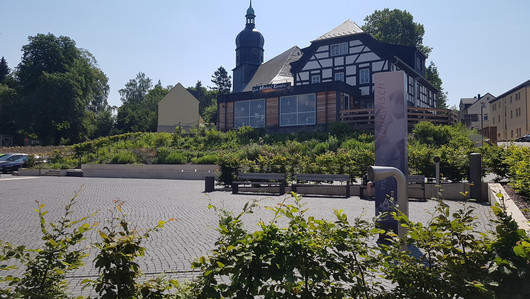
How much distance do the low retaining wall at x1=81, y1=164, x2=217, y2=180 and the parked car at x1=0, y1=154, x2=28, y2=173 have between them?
9.15 m

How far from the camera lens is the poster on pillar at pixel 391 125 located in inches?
281

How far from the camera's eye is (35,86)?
57.8 m

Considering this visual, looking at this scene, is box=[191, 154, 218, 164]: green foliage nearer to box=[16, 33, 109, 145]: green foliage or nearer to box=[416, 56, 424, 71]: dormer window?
box=[416, 56, 424, 71]: dormer window

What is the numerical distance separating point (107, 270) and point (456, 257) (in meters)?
2.15

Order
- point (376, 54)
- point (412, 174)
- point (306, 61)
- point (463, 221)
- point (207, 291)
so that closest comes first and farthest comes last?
point (207, 291) < point (463, 221) < point (412, 174) < point (376, 54) < point (306, 61)

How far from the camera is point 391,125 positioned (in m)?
7.18

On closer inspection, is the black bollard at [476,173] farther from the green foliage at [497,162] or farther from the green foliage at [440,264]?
the green foliage at [440,264]

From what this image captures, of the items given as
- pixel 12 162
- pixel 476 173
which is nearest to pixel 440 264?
pixel 476 173

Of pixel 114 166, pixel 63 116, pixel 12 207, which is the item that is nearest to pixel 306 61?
pixel 114 166

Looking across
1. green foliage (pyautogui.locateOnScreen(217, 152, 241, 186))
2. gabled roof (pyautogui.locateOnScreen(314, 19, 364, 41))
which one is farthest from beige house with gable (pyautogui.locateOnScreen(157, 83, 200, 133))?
green foliage (pyautogui.locateOnScreen(217, 152, 241, 186))

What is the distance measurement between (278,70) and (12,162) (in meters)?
28.5

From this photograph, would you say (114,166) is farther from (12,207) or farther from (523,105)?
(523,105)

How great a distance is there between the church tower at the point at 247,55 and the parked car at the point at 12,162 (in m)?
29.5

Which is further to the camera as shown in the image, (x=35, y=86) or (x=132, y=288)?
(x=35, y=86)
